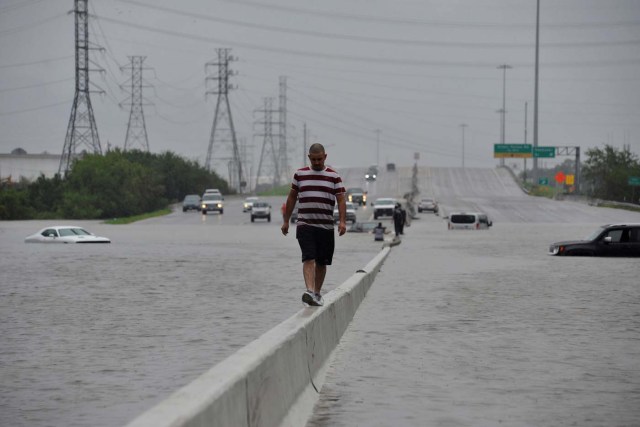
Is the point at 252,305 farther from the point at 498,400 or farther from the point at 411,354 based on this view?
the point at 498,400

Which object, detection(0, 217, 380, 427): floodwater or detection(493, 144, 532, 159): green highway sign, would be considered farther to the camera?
detection(493, 144, 532, 159): green highway sign

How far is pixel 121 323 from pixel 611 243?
1008 inches

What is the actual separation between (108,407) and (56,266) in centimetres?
2659

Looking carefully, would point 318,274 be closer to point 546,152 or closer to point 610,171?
point 546,152

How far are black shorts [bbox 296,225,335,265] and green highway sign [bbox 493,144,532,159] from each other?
143745 mm

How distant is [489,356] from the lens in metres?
12.9

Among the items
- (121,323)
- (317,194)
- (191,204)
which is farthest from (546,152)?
(317,194)

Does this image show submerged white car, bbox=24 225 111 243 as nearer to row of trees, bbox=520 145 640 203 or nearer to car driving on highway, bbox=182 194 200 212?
car driving on highway, bbox=182 194 200 212

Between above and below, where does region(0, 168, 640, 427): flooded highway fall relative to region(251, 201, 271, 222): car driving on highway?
below

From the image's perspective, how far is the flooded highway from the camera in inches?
391

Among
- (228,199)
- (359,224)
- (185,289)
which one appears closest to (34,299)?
(185,289)

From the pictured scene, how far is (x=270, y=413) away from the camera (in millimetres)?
7922

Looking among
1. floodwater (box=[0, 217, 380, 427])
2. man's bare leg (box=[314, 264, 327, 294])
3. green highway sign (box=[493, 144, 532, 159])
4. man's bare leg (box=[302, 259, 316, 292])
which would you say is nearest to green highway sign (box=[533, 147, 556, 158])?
green highway sign (box=[493, 144, 532, 159])

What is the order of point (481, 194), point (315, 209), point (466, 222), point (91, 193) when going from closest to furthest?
1. point (315, 209)
2. point (466, 222)
3. point (91, 193)
4. point (481, 194)
